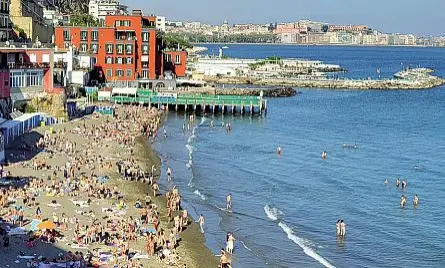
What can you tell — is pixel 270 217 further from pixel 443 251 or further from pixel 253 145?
pixel 253 145

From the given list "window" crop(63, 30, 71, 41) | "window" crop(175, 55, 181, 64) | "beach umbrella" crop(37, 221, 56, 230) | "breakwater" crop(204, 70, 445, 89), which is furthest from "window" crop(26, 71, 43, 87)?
"breakwater" crop(204, 70, 445, 89)

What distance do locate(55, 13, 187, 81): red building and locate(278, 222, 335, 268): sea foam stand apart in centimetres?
5780

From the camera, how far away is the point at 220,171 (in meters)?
49.6

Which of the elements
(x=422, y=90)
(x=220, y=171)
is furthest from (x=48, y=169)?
(x=422, y=90)

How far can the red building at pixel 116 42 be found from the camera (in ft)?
295

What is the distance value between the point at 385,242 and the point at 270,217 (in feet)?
20.5

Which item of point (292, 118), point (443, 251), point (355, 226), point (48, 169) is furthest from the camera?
point (292, 118)

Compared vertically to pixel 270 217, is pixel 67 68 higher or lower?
higher

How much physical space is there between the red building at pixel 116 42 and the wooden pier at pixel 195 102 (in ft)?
24.8

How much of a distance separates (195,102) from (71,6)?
283ft

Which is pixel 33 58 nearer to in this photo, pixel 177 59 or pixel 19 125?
pixel 19 125

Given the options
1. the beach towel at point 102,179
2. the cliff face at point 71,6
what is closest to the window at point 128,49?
the beach towel at point 102,179

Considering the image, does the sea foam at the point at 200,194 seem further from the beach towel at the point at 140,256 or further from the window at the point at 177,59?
the window at the point at 177,59

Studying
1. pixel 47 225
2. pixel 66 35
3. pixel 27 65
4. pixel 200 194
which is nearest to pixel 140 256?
pixel 47 225
